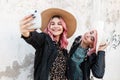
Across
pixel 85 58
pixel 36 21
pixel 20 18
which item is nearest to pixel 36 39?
pixel 36 21

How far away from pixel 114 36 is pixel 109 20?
0.14m

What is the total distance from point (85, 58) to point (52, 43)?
27 cm

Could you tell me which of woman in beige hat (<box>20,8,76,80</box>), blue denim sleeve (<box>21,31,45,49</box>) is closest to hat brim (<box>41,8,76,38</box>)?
woman in beige hat (<box>20,8,76,80</box>)

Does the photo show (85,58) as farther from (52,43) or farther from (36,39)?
(36,39)

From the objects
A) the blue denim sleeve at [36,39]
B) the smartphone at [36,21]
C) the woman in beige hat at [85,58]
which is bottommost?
the woman in beige hat at [85,58]

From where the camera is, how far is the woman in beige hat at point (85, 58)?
8.00 feet

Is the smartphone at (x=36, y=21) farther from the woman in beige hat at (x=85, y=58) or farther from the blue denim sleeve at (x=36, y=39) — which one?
the woman in beige hat at (x=85, y=58)

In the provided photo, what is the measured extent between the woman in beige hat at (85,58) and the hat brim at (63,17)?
0.10 meters

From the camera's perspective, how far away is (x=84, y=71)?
8.35 feet

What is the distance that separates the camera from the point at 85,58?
99.5 inches

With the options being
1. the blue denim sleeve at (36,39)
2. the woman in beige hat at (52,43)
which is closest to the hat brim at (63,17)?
the woman in beige hat at (52,43)

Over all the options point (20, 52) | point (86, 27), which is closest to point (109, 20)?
point (86, 27)

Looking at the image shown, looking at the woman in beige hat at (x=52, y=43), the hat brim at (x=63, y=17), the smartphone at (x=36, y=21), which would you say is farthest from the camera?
the hat brim at (x=63, y=17)

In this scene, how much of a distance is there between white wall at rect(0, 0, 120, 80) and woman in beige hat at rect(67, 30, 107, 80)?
11 centimetres
